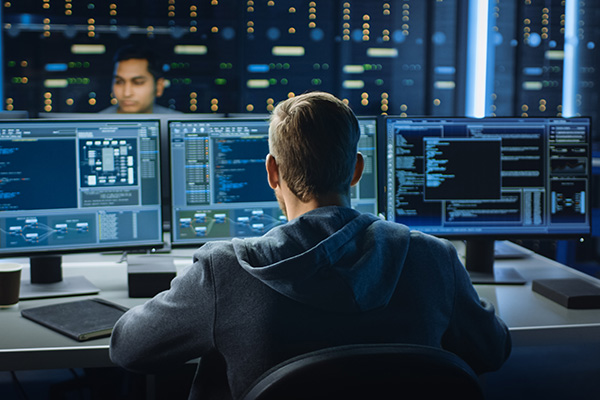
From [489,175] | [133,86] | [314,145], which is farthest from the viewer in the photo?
[133,86]

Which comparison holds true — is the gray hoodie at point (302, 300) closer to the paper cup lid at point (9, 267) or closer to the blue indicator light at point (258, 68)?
the paper cup lid at point (9, 267)

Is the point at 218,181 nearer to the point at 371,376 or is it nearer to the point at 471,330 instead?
the point at 471,330

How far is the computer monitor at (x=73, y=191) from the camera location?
5.69ft

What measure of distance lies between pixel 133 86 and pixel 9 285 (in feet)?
8.77

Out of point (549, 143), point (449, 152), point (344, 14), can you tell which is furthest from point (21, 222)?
point (344, 14)

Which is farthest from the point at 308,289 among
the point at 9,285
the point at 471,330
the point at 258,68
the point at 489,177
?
the point at 258,68

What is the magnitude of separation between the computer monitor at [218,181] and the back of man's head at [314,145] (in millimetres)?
818

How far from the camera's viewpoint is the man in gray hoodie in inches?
36.8

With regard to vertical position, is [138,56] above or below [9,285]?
above

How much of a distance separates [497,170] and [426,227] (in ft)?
0.90

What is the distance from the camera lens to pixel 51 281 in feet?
5.99

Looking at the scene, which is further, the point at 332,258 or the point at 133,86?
the point at 133,86

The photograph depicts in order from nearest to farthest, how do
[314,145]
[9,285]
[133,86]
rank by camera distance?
[314,145], [9,285], [133,86]

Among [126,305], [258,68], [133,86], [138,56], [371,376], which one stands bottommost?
[126,305]
